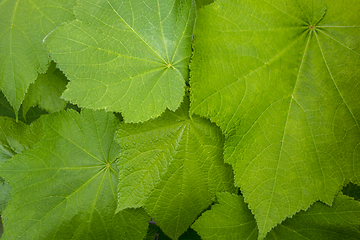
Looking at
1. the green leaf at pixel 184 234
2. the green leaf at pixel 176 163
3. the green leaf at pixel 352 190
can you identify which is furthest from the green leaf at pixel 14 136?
the green leaf at pixel 352 190

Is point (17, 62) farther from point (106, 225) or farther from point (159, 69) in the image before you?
point (106, 225)

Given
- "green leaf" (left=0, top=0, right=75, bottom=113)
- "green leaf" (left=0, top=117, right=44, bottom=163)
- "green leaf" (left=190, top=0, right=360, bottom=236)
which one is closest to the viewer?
"green leaf" (left=190, top=0, right=360, bottom=236)

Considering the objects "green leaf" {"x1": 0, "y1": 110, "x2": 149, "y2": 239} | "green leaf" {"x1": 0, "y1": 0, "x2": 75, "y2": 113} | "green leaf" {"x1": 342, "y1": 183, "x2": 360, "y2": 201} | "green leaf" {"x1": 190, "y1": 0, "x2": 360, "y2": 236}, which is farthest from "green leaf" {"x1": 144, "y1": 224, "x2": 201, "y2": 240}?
"green leaf" {"x1": 0, "y1": 0, "x2": 75, "y2": 113}

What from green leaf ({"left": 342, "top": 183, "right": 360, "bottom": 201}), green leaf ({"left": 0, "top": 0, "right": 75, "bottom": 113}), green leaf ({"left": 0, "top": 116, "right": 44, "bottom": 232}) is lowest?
green leaf ({"left": 0, "top": 116, "right": 44, "bottom": 232})

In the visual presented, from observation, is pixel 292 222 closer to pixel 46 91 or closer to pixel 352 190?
pixel 352 190

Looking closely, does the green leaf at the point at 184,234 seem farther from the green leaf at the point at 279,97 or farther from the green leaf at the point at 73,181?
the green leaf at the point at 279,97

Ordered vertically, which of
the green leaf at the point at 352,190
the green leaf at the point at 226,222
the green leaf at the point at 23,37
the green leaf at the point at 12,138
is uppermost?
the green leaf at the point at 352,190

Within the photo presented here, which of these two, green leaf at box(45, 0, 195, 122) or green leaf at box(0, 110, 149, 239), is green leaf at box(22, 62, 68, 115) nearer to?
green leaf at box(0, 110, 149, 239)
